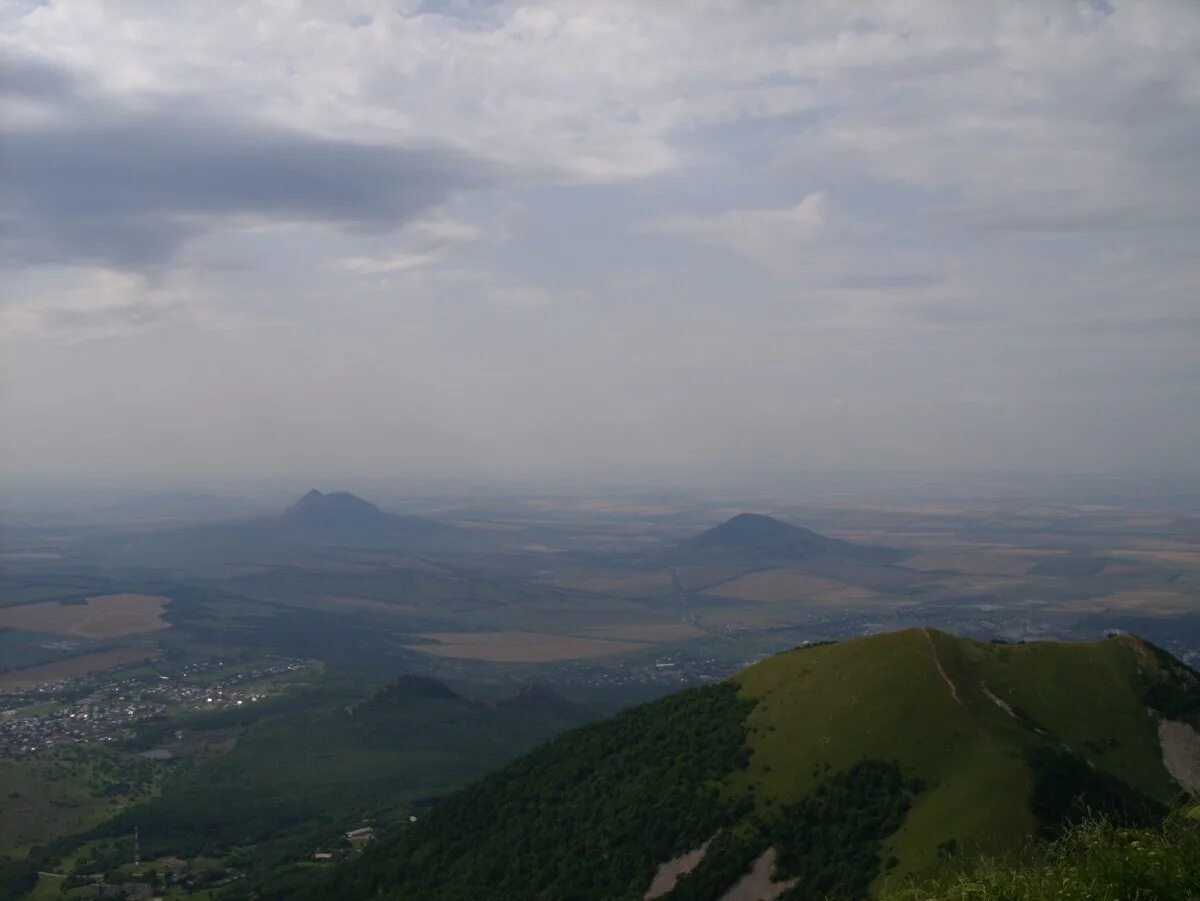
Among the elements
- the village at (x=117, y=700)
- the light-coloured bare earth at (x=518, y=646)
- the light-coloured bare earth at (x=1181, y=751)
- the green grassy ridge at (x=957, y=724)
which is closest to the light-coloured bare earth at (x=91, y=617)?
the village at (x=117, y=700)

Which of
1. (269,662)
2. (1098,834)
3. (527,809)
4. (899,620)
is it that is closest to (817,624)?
(899,620)

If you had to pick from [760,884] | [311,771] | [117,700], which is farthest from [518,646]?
[760,884]

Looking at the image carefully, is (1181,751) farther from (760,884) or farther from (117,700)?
(117,700)

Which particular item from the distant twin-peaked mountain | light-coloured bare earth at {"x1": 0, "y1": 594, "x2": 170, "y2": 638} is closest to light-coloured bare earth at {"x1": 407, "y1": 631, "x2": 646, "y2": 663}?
light-coloured bare earth at {"x1": 0, "y1": 594, "x2": 170, "y2": 638}

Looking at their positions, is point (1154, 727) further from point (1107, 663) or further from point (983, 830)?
point (983, 830)

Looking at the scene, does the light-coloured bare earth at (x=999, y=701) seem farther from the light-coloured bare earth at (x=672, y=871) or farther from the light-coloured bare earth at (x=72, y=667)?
the light-coloured bare earth at (x=72, y=667)

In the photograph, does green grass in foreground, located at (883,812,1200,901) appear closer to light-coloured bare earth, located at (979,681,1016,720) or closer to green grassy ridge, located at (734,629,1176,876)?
green grassy ridge, located at (734,629,1176,876)
